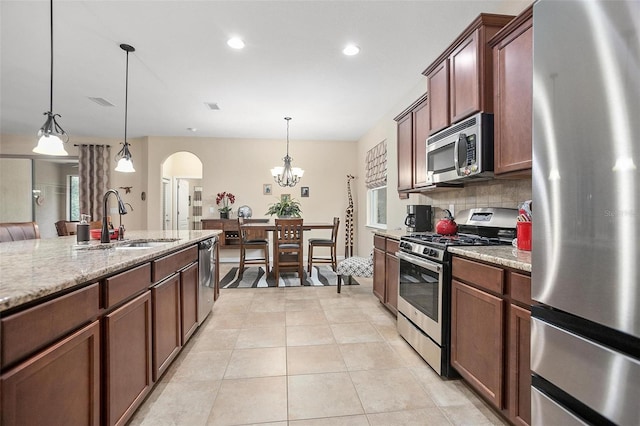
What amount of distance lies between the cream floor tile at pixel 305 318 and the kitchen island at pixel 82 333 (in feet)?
4.10

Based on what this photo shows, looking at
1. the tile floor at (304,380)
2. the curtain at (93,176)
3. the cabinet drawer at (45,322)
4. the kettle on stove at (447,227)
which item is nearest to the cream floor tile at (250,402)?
the tile floor at (304,380)

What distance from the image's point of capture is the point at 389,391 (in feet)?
6.15

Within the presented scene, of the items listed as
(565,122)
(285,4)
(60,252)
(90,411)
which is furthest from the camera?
(285,4)

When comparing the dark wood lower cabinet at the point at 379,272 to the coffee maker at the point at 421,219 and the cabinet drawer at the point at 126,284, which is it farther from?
the cabinet drawer at the point at 126,284

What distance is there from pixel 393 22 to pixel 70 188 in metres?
7.51

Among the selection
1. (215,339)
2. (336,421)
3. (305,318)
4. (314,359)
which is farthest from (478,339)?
(215,339)

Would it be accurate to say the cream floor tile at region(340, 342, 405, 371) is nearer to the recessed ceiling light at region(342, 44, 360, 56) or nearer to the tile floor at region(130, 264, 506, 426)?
the tile floor at region(130, 264, 506, 426)

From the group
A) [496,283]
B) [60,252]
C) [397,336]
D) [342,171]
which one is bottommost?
[397,336]

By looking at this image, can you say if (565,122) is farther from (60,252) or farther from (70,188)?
(70,188)

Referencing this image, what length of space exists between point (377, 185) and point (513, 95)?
3649 millimetres

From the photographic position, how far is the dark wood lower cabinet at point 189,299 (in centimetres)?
230

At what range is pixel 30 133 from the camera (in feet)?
20.0

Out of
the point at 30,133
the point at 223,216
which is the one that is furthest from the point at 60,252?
the point at 30,133

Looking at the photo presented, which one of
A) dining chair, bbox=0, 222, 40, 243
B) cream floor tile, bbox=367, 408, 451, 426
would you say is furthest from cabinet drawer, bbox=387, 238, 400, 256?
dining chair, bbox=0, 222, 40, 243
